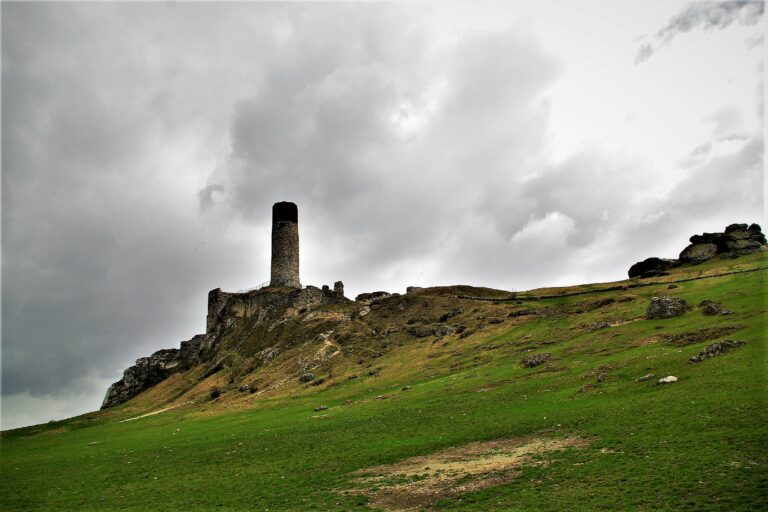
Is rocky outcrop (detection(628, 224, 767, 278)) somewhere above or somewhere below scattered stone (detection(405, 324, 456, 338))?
above

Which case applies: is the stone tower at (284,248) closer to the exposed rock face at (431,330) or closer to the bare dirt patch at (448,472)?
the exposed rock face at (431,330)

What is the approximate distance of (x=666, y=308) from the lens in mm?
62688

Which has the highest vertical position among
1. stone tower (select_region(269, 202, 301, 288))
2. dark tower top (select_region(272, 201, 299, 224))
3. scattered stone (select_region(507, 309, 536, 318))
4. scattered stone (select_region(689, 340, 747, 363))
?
dark tower top (select_region(272, 201, 299, 224))

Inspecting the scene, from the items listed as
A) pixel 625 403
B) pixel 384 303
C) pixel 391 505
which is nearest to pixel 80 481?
pixel 391 505

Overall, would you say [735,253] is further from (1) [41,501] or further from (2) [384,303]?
(1) [41,501]

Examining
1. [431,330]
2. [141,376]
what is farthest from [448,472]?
[141,376]

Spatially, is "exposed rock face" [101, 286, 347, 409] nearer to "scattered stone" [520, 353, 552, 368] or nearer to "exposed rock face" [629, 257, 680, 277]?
"scattered stone" [520, 353, 552, 368]

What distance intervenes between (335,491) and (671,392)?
23.2 meters

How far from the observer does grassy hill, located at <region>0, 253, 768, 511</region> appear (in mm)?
21422

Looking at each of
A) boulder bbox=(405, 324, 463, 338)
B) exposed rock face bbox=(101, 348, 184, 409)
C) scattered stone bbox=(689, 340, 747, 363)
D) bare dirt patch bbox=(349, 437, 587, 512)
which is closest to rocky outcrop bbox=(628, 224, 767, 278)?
boulder bbox=(405, 324, 463, 338)

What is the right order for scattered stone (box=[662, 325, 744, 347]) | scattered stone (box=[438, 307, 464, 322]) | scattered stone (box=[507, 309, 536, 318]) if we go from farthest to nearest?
scattered stone (box=[438, 307, 464, 322])
scattered stone (box=[507, 309, 536, 318])
scattered stone (box=[662, 325, 744, 347])

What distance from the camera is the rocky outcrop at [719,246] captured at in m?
114

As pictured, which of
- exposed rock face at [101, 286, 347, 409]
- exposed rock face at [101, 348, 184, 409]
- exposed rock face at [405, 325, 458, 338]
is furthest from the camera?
exposed rock face at [101, 348, 184, 409]

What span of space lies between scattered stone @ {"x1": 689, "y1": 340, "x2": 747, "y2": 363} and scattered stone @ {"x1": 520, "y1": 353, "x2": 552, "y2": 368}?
17059mm
